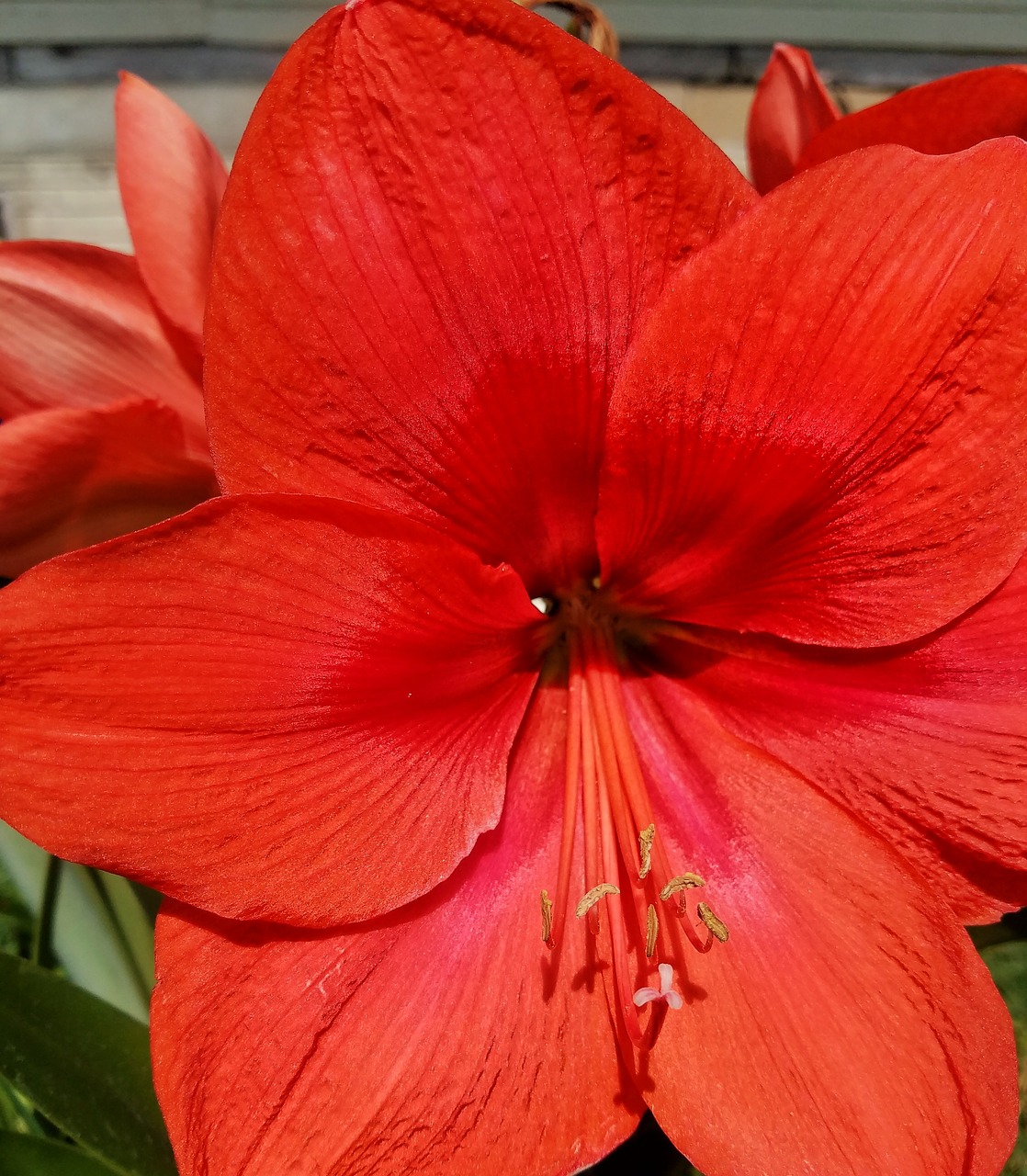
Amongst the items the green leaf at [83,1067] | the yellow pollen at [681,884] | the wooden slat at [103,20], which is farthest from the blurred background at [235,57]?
the yellow pollen at [681,884]

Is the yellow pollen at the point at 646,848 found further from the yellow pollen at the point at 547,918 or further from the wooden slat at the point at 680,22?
the wooden slat at the point at 680,22

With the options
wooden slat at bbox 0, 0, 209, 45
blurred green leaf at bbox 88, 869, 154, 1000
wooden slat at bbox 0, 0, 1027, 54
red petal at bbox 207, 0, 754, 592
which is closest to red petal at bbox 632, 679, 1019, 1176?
red petal at bbox 207, 0, 754, 592

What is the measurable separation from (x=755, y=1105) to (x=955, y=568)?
0.33 metres

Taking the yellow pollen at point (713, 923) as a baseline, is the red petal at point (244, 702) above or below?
above

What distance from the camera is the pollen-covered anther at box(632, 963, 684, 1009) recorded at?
59cm

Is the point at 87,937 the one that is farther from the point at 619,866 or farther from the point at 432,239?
the point at 432,239

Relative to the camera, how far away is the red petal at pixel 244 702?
520 millimetres

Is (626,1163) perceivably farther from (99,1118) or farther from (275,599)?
(275,599)

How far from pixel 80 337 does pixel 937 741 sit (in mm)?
664

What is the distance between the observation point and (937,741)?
603mm

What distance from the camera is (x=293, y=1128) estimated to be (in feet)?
1.91

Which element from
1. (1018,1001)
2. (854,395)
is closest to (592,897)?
(854,395)

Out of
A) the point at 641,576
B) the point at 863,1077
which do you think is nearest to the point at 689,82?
the point at 641,576

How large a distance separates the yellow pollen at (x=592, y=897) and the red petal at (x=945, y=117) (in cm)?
46
